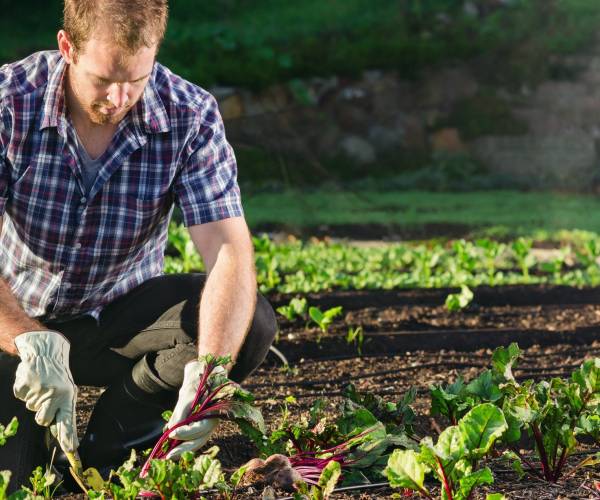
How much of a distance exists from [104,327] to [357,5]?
9363mm

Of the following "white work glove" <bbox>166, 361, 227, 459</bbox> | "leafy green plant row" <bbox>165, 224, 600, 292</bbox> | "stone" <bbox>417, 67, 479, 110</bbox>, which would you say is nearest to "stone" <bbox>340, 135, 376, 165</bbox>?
"stone" <bbox>417, 67, 479, 110</bbox>

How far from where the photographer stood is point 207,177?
117 inches

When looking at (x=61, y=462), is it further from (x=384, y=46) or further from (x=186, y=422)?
(x=384, y=46)

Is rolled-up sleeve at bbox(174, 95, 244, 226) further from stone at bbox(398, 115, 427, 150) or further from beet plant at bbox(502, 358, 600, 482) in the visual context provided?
stone at bbox(398, 115, 427, 150)

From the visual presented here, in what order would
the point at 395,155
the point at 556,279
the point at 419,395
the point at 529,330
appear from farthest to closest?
the point at 395,155 < the point at 556,279 < the point at 529,330 < the point at 419,395

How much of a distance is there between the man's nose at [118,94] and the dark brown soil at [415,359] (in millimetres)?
1047

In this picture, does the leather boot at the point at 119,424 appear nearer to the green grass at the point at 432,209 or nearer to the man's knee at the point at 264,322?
the man's knee at the point at 264,322

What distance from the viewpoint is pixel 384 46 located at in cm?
1102

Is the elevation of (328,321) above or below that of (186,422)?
below

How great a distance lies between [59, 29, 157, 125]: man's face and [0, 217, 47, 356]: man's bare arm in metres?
0.56

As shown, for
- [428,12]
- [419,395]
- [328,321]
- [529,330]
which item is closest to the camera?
[419,395]

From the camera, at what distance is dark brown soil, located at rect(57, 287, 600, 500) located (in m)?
3.10

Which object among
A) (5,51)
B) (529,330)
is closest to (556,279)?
(529,330)

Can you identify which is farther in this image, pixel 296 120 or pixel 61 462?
pixel 296 120
